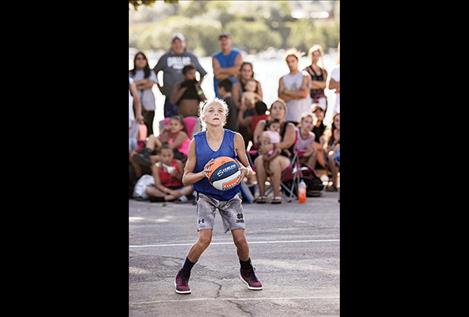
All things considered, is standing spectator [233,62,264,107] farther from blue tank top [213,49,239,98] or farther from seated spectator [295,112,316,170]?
seated spectator [295,112,316,170]

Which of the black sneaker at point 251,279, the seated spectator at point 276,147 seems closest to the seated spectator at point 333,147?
the seated spectator at point 276,147

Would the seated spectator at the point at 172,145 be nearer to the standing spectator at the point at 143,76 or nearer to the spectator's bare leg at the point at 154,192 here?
the spectator's bare leg at the point at 154,192

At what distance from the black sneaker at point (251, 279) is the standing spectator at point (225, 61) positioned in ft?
26.6

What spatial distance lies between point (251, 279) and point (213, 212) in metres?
0.62

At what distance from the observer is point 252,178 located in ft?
55.3

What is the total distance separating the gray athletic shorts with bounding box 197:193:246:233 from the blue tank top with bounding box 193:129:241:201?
0.18 ft

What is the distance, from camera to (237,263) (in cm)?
1066

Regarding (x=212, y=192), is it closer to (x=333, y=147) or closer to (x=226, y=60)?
(x=333, y=147)

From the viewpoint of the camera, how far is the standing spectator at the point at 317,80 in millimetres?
17388
